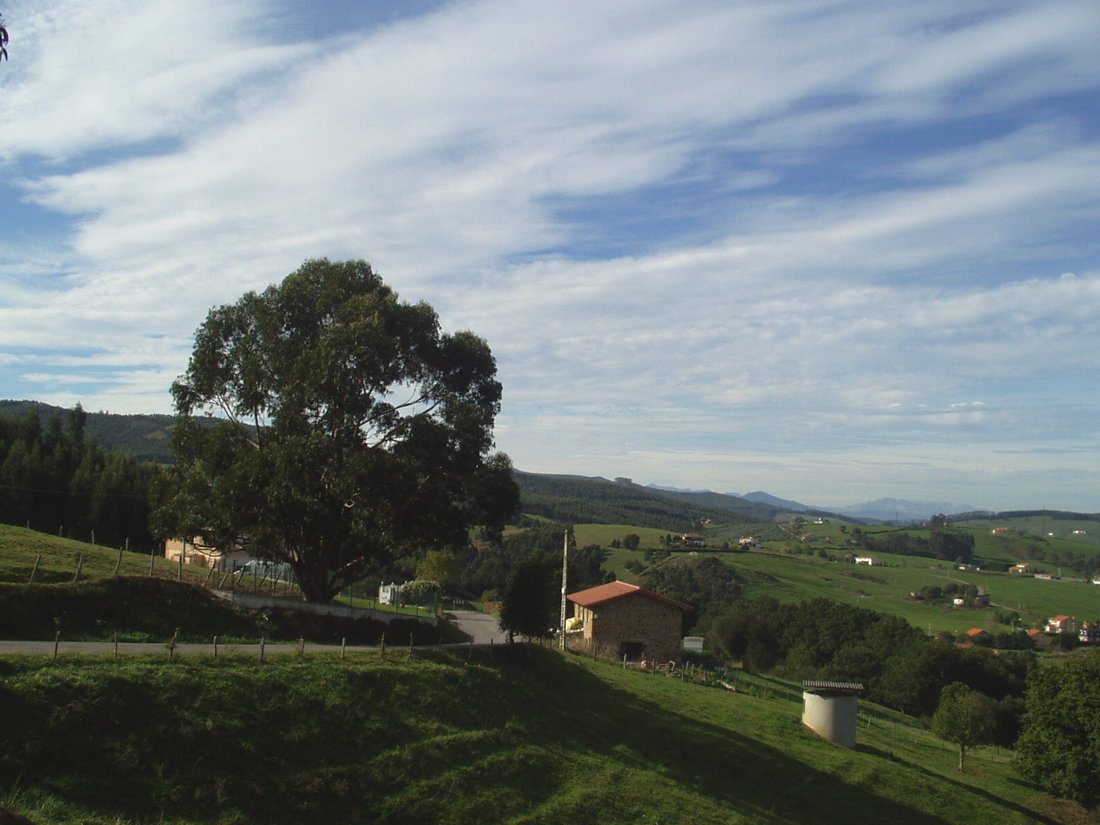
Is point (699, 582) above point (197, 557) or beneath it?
beneath

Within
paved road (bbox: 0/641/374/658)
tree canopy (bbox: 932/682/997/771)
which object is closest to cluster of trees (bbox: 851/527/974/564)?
tree canopy (bbox: 932/682/997/771)

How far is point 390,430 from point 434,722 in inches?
433

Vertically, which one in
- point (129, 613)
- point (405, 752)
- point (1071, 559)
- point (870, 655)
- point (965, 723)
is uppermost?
point (129, 613)

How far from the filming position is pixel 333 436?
92.3ft

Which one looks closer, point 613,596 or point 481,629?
point 481,629

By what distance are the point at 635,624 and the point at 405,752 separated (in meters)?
32.9

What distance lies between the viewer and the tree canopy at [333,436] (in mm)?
26375

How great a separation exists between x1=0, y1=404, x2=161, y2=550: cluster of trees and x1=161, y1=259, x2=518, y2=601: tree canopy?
1576 inches

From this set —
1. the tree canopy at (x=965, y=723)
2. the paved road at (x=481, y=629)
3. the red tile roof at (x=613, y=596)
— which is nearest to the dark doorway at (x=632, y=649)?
the red tile roof at (x=613, y=596)

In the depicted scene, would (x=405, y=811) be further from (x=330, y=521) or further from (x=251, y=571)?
(x=251, y=571)

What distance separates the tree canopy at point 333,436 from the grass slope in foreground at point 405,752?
16.5ft

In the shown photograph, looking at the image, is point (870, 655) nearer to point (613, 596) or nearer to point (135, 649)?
point (613, 596)

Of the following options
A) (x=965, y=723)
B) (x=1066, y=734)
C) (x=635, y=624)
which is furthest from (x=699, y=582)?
(x=1066, y=734)

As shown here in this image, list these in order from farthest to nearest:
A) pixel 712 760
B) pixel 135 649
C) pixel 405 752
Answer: pixel 712 760 → pixel 135 649 → pixel 405 752
